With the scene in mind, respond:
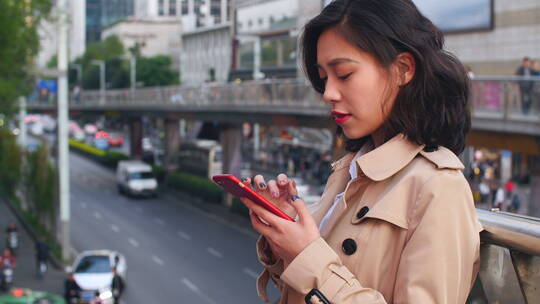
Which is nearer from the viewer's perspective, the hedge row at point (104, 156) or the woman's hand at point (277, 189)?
the woman's hand at point (277, 189)

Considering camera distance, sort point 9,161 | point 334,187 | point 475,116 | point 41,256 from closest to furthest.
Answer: point 334,187
point 475,116
point 41,256
point 9,161

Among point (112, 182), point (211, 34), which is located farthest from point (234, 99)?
point (211, 34)

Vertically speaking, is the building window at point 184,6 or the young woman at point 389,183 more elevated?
the building window at point 184,6

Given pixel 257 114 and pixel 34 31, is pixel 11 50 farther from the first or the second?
pixel 257 114

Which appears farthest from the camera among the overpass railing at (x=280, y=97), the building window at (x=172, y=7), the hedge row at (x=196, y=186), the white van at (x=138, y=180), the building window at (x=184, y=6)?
the building window at (x=172, y=7)

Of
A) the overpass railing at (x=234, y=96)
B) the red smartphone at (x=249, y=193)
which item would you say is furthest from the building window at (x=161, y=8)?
the red smartphone at (x=249, y=193)

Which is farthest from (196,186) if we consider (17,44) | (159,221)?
(17,44)

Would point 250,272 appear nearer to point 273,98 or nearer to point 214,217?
point 273,98

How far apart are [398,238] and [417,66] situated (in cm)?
45

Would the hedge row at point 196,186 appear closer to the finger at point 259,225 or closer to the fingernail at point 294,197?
the fingernail at point 294,197

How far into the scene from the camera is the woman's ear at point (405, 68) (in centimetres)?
212

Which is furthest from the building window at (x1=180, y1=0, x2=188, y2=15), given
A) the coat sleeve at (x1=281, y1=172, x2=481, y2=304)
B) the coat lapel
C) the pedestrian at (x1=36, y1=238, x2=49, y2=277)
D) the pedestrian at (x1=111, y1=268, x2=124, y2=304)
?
the coat sleeve at (x1=281, y1=172, x2=481, y2=304)

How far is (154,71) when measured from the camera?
79.8m

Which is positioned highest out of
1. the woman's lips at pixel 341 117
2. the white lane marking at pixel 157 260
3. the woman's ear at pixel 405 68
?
the woman's ear at pixel 405 68
